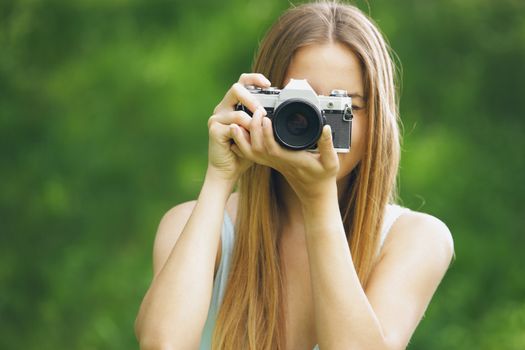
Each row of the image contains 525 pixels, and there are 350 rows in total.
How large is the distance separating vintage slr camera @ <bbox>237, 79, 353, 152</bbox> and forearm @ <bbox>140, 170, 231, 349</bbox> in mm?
245

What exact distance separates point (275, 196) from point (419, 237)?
0.36 m

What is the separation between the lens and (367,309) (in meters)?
1.80

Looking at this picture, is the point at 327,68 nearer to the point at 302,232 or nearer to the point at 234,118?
the point at 234,118

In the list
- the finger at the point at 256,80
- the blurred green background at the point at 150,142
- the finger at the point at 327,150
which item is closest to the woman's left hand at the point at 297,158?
the finger at the point at 327,150

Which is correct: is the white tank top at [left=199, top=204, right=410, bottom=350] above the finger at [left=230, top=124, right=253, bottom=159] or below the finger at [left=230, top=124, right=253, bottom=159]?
below

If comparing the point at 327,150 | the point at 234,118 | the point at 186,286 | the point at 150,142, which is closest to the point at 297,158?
the point at 327,150

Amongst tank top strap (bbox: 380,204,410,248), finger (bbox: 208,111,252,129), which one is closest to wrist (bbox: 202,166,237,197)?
finger (bbox: 208,111,252,129)

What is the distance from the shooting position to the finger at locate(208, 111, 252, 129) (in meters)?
1.87

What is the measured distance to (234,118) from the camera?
1897 millimetres

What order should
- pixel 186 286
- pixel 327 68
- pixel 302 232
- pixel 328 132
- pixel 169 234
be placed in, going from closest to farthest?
pixel 328 132
pixel 186 286
pixel 327 68
pixel 169 234
pixel 302 232

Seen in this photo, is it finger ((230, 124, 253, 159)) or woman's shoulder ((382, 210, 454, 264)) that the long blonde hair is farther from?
finger ((230, 124, 253, 159))

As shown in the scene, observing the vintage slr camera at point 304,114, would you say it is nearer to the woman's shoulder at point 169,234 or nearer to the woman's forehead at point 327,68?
the woman's forehead at point 327,68

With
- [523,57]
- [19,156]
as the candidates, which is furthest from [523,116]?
[19,156]

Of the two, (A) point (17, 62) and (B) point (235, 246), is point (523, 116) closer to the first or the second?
(A) point (17, 62)
